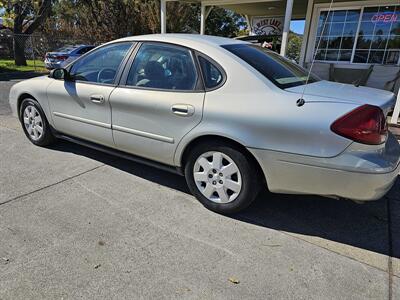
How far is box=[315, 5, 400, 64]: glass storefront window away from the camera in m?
8.91

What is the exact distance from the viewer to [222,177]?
3.08 metres

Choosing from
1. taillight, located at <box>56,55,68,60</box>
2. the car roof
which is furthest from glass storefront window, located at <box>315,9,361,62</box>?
taillight, located at <box>56,55,68,60</box>

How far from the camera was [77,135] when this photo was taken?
4184mm

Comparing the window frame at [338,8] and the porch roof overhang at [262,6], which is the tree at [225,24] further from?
the window frame at [338,8]

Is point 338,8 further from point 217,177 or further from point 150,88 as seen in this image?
point 217,177

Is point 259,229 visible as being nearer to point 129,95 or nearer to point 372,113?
point 372,113

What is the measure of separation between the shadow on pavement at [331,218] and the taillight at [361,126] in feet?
3.00

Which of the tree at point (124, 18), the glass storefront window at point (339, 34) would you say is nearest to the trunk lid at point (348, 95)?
the glass storefront window at point (339, 34)

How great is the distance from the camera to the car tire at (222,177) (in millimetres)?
2928

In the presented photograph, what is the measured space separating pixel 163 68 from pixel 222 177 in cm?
127

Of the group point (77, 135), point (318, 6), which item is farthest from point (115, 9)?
point (77, 135)

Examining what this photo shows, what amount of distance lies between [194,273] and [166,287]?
24cm

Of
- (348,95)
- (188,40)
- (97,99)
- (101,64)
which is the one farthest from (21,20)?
(348,95)

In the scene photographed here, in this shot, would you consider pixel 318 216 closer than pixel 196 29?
Yes
